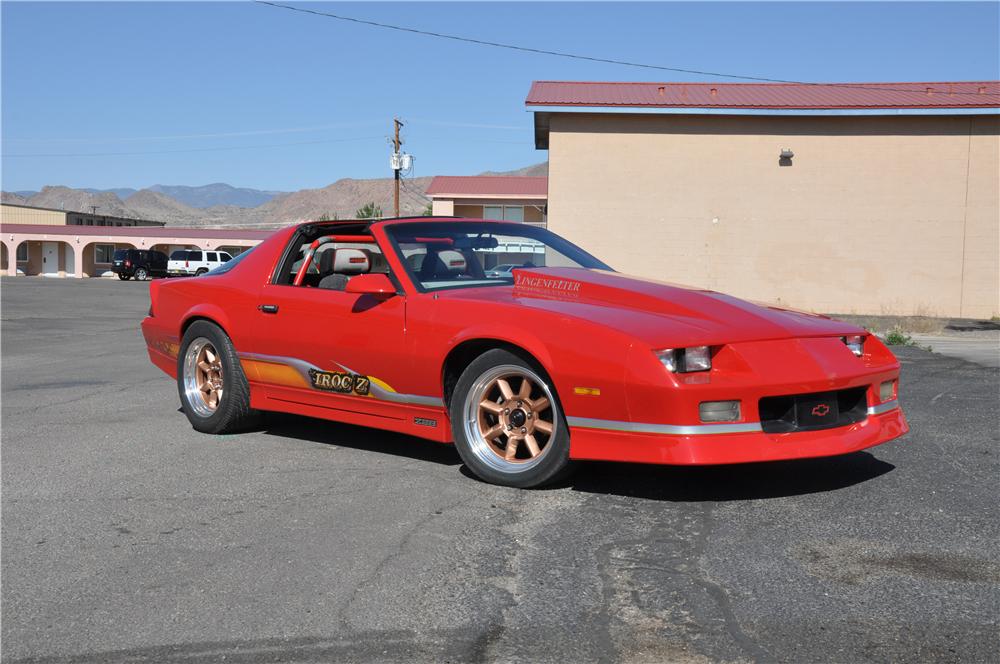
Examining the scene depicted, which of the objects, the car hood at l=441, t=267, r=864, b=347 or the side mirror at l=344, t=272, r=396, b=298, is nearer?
the car hood at l=441, t=267, r=864, b=347

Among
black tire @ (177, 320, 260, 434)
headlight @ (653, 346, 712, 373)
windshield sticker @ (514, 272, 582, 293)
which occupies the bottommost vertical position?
black tire @ (177, 320, 260, 434)

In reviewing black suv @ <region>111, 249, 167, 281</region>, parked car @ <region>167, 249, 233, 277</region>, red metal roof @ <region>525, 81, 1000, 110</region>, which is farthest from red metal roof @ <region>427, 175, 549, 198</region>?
red metal roof @ <region>525, 81, 1000, 110</region>

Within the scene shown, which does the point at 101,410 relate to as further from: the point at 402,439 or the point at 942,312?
the point at 942,312

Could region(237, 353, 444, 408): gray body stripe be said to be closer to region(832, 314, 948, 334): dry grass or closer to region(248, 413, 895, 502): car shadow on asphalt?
region(248, 413, 895, 502): car shadow on asphalt

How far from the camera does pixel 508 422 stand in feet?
15.9

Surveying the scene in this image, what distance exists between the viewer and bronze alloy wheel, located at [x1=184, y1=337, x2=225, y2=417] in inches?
256

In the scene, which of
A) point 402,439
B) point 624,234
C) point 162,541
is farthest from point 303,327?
point 624,234

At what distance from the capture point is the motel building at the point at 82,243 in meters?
64.2

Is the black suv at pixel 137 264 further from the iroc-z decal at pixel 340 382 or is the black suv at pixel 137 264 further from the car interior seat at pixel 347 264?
the iroc-z decal at pixel 340 382

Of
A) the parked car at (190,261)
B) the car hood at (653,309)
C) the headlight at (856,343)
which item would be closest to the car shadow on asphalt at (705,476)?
the headlight at (856,343)

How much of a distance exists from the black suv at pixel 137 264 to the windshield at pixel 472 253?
Answer: 169ft

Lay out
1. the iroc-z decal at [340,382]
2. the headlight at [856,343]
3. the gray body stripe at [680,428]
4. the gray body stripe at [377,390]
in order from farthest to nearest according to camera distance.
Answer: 1. the iroc-z decal at [340,382]
2. the gray body stripe at [377,390]
3. the headlight at [856,343]
4. the gray body stripe at [680,428]

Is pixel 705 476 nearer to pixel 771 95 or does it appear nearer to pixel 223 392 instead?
pixel 223 392

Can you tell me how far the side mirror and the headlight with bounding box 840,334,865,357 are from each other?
2.36 m
